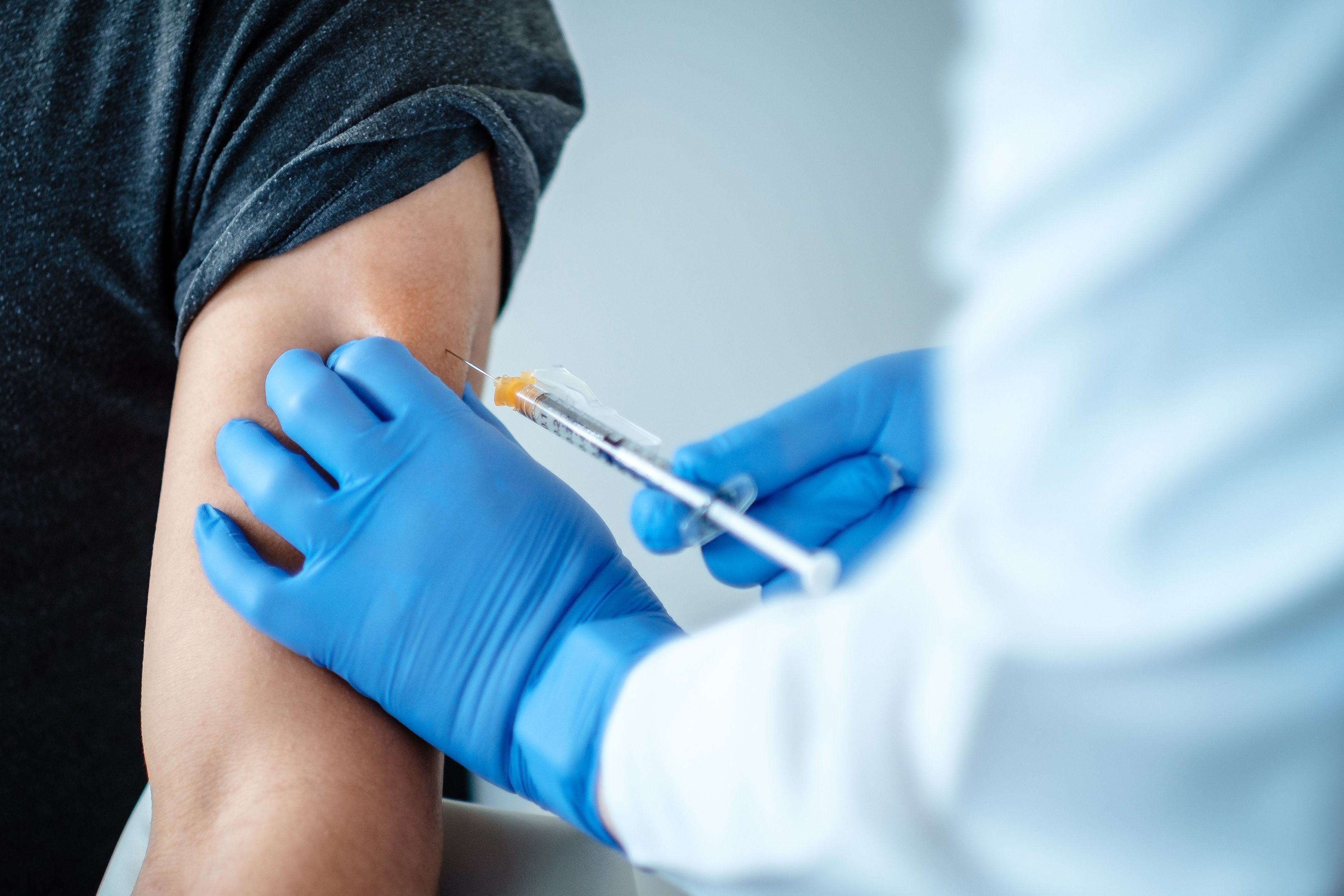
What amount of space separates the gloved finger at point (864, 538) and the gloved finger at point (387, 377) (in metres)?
0.46

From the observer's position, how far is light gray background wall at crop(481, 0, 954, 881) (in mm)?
2260

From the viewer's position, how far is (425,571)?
82cm

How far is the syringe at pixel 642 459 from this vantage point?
0.67 metres

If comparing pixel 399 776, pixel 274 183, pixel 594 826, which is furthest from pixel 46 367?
pixel 594 826

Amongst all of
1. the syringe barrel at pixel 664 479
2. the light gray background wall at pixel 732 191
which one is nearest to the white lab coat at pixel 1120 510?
the syringe barrel at pixel 664 479

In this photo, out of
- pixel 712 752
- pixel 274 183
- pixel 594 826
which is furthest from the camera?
pixel 274 183

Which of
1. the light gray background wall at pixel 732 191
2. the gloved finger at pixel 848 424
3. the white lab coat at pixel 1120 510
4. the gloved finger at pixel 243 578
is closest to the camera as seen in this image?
the white lab coat at pixel 1120 510

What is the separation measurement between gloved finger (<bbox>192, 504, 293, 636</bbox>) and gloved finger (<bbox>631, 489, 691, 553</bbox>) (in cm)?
36

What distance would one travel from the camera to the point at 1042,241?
0.38 meters

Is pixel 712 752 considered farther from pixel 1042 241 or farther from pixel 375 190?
pixel 375 190

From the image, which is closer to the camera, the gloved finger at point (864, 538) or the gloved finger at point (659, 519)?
the gloved finger at point (659, 519)

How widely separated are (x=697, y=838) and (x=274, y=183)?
2.75ft

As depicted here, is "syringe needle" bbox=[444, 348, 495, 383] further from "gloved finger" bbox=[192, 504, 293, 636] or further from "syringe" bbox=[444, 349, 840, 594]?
"gloved finger" bbox=[192, 504, 293, 636]

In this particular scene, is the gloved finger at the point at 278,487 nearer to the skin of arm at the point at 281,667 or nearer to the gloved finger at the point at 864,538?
the skin of arm at the point at 281,667
